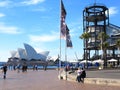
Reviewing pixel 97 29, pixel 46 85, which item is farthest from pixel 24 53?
pixel 46 85

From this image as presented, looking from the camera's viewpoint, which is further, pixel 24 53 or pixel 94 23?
pixel 24 53

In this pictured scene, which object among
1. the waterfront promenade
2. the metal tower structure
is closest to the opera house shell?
the metal tower structure

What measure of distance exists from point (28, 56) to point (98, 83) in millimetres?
167766

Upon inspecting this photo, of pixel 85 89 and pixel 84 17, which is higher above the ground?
pixel 84 17

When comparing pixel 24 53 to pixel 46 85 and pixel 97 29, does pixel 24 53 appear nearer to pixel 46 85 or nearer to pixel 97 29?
pixel 97 29

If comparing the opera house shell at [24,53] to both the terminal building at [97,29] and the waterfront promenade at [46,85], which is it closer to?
the terminal building at [97,29]

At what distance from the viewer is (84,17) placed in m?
124

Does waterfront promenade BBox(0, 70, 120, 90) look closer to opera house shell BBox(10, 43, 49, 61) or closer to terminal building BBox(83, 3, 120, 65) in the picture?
terminal building BBox(83, 3, 120, 65)

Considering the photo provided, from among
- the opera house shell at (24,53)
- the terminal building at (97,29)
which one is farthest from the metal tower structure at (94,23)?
the opera house shell at (24,53)

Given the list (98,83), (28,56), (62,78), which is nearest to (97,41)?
(28,56)

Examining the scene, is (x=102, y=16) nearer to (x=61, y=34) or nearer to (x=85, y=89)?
(x=61, y=34)

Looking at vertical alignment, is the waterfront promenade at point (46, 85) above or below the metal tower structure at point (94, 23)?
below

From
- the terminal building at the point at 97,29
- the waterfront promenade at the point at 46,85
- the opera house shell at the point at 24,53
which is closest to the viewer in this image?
the waterfront promenade at the point at 46,85

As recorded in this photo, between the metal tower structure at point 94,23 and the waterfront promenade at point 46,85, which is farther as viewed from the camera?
the metal tower structure at point 94,23
